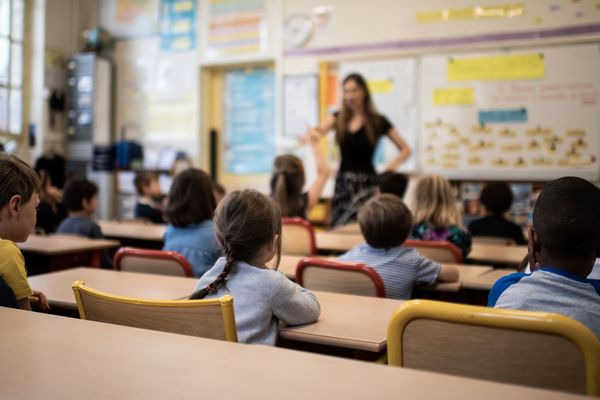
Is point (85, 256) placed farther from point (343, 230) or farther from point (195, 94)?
point (195, 94)

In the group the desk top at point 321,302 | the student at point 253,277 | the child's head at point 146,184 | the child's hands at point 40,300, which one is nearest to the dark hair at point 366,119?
the child's head at point 146,184

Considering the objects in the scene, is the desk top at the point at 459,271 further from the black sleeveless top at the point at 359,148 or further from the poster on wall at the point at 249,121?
the poster on wall at the point at 249,121

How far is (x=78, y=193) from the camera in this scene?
403 cm

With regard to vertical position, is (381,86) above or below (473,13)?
below

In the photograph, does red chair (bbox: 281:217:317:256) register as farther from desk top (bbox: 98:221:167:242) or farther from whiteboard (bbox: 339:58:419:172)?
whiteboard (bbox: 339:58:419:172)

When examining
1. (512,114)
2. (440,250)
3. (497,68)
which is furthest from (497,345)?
(497,68)

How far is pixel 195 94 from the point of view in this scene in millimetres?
7938

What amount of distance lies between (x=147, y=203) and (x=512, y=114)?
3535mm

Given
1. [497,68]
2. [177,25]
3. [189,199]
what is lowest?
[189,199]

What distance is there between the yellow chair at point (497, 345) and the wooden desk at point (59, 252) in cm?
257

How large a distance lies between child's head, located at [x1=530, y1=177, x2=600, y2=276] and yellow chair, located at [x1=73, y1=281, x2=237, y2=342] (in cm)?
74

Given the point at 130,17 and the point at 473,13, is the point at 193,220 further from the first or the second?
the point at 130,17

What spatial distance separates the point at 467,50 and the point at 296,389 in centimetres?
577

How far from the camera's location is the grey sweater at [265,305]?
1.69 m
